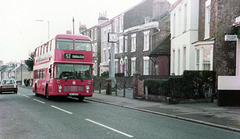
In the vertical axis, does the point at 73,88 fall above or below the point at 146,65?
below

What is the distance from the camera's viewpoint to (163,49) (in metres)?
33.5

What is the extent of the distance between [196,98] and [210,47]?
430 centimetres

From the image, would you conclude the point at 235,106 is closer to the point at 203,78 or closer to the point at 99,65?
the point at 203,78

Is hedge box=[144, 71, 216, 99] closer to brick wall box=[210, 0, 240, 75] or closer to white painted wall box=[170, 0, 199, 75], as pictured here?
brick wall box=[210, 0, 240, 75]

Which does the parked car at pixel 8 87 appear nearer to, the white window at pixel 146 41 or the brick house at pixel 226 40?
the white window at pixel 146 41

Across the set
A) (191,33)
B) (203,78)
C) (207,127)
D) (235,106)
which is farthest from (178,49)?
(207,127)

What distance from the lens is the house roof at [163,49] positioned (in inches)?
1306

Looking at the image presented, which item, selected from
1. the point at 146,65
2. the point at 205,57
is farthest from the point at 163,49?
the point at 205,57

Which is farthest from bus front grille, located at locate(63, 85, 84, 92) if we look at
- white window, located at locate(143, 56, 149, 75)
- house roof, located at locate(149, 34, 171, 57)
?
white window, located at locate(143, 56, 149, 75)

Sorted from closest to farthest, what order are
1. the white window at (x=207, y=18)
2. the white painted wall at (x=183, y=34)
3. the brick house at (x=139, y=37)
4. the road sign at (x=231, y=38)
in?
the road sign at (x=231, y=38), the white window at (x=207, y=18), the white painted wall at (x=183, y=34), the brick house at (x=139, y=37)

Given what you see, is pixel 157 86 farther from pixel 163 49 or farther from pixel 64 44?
pixel 163 49

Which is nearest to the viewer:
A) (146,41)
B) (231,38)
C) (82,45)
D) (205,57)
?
(231,38)

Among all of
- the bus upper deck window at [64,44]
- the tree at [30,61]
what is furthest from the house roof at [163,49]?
the tree at [30,61]

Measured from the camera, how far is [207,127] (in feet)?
32.4
